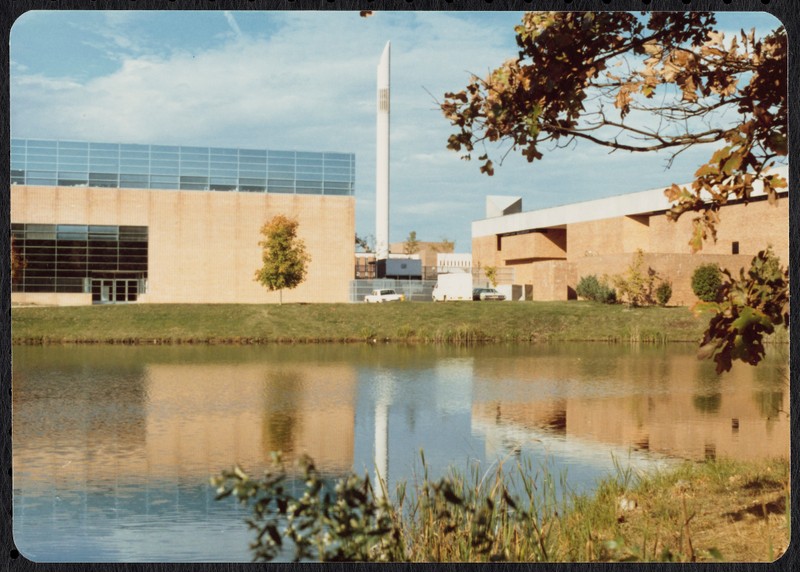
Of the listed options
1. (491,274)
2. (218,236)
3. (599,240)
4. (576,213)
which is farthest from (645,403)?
(218,236)

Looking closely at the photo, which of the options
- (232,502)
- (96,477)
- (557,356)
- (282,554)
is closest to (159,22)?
(282,554)

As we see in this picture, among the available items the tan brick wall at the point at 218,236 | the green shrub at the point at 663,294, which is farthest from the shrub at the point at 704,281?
the tan brick wall at the point at 218,236

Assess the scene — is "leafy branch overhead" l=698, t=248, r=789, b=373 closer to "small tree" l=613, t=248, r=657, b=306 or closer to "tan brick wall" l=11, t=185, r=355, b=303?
"small tree" l=613, t=248, r=657, b=306

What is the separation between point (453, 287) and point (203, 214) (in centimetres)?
1621

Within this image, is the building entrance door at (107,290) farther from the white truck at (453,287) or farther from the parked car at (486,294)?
the parked car at (486,294)

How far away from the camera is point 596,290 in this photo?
46469 millimetres

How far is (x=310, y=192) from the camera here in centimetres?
6156

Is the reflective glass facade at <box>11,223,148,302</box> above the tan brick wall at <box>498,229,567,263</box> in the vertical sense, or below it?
below

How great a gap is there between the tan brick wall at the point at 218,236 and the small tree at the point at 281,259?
108 inches

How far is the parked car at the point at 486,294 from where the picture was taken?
53.7 metres

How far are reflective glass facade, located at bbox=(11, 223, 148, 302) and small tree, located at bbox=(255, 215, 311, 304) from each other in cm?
689

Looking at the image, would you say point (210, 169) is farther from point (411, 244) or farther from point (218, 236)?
point (411, 244)

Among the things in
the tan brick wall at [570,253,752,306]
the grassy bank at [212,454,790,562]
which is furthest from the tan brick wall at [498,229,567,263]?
the grassy bank at [212,454,790,562]

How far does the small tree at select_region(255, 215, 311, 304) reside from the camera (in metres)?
52.4
